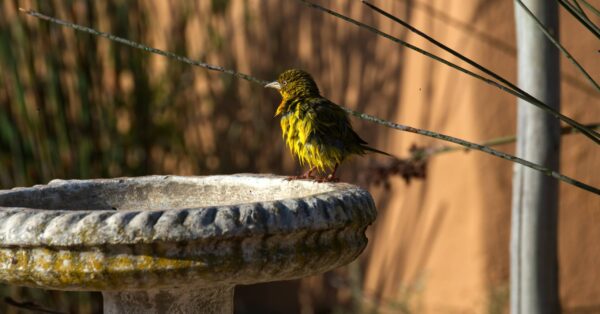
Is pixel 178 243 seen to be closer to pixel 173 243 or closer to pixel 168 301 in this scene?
pixel 173 243

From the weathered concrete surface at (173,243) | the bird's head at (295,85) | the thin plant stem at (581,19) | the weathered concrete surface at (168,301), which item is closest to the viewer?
the thin plant stem at (581,19)

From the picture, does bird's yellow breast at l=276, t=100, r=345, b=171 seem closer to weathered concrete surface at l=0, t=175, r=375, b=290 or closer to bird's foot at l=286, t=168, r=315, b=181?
bird's foot at l=286, t=168, r=315, b=181

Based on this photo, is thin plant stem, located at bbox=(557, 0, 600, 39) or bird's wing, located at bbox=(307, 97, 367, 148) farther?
bird's wing, located at bbox=(307, 97, 367, 148)

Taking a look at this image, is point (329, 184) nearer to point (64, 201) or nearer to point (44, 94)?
point (64, 201)

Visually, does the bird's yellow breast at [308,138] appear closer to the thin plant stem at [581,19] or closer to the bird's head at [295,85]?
the bird's head at [295,85]

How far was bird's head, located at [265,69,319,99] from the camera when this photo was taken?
3125mm

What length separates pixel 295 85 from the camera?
124 inches

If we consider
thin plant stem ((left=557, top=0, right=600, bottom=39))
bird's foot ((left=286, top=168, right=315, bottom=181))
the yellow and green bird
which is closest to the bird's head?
the yellow and green bird

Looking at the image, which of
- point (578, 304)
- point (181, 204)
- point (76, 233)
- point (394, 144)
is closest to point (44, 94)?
point (394, 144)

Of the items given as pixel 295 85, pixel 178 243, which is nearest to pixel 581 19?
pixel 178 243

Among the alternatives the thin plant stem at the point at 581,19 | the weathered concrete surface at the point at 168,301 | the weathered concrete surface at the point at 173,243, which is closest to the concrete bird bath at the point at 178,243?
the weathered concrete surface at the point at 173,243

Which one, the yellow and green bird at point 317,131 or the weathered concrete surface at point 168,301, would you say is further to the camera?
the yellow and green bird at point 317,131

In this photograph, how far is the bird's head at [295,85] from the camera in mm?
3125

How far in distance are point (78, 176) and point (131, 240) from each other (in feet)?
10.7
